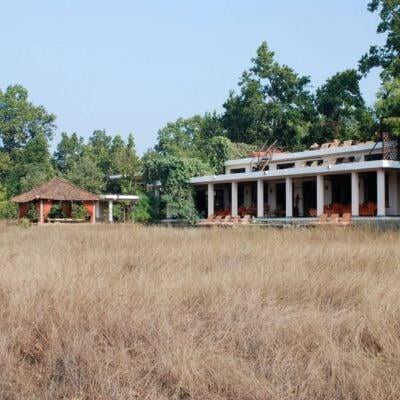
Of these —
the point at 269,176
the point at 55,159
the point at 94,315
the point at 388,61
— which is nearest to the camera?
the point at 94,315

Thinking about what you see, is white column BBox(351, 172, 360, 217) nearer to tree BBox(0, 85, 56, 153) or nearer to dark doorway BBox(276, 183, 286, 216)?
dark doorway BBox(276, 183, 286, 216)

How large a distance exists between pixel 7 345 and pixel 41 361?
0.98 feet

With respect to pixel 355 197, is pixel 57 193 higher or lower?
higher

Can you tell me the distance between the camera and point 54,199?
3791 cm

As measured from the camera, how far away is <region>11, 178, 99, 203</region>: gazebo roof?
37719 millimetres

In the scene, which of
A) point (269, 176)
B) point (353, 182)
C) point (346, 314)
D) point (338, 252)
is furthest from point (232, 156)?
point (346, 314)

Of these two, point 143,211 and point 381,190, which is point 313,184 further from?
point 143,211

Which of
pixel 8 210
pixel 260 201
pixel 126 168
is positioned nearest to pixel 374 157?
pixel 260 201

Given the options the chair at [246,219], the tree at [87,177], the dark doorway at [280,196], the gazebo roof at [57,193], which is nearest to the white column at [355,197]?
the chair at [246,219]

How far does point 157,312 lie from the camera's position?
472 centimetres

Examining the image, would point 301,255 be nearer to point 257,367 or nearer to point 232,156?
point 257,367

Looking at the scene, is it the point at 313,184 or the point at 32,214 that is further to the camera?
the point at 32,214

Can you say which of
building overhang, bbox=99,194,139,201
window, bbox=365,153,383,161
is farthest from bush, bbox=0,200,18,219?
window, bbox=365,153,383,161

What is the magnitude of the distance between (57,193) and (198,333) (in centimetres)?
3538
